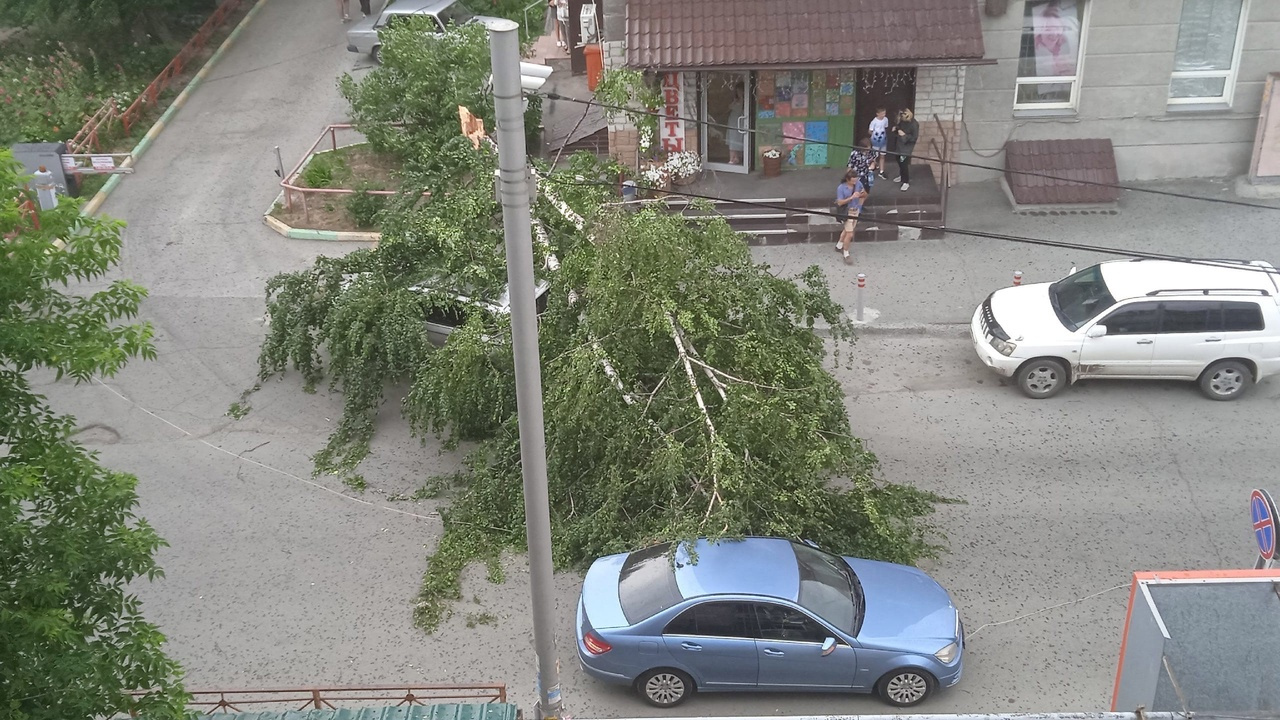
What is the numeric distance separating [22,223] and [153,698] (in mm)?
2980

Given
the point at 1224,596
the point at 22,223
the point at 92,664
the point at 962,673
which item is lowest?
the point at 962,673

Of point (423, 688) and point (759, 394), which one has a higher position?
point (759, 394)

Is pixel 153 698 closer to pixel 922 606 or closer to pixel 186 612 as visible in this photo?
pixel 186 612

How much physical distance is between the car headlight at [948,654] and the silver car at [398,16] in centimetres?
1778

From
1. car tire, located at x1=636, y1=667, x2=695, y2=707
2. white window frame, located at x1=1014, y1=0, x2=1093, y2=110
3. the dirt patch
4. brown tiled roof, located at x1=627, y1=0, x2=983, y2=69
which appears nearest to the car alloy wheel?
car tire, located at x1=636, y1=667, x2=695, y2=707

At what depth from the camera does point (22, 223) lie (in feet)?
22.8

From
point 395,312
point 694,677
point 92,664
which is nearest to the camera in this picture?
point 92,664

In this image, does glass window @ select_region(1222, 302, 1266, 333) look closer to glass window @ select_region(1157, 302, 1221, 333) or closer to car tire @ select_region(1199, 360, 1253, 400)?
glass window @ select_region(1157, 302, 1221, 333)

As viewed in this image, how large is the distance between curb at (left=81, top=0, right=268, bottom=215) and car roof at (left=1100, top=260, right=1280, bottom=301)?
1581 centimetres

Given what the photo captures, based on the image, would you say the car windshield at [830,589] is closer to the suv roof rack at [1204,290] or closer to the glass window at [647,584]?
the glass window at [647,584]

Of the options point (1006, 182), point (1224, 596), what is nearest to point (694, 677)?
point (1224, 596)

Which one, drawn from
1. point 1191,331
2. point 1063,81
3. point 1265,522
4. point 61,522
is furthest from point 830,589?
point 1063,81

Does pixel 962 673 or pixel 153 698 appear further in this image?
pixel 962 673

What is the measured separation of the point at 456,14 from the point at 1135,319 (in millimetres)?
16612
